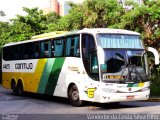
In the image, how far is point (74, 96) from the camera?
58.4 feet

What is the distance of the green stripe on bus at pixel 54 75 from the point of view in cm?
1925

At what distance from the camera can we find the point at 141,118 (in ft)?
41.9

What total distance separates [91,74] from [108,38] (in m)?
1.54

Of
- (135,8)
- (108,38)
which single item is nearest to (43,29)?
(135,8)

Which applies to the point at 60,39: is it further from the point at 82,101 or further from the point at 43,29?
the point at 43,29

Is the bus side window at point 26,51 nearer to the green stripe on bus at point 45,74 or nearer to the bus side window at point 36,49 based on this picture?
the bus side window at point 36,49

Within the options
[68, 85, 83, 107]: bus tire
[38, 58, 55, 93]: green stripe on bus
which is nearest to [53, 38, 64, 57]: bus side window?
[38, 58, 55, 93]: green stripe on bus

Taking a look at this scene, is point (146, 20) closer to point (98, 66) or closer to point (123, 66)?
point (123, 66)

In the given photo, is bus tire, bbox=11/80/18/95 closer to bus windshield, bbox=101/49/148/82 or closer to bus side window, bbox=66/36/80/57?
bus side window, bbox=66/36/80/57

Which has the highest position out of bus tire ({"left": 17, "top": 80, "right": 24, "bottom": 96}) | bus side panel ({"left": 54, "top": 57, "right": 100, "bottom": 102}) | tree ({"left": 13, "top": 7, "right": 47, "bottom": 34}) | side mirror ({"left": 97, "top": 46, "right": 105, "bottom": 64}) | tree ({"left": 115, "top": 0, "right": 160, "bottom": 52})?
tree ({"left": 13, "top": 7, "right": 47, "bottom": 34})

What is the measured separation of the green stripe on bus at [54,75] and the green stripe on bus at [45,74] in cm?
25

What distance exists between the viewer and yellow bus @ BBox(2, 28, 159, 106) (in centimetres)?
1599

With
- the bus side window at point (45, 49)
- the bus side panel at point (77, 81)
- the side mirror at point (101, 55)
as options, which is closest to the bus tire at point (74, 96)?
the bus side panel at point (77, 81)

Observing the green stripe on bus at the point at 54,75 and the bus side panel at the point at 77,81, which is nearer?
the bus side panel at the point at 77,81
